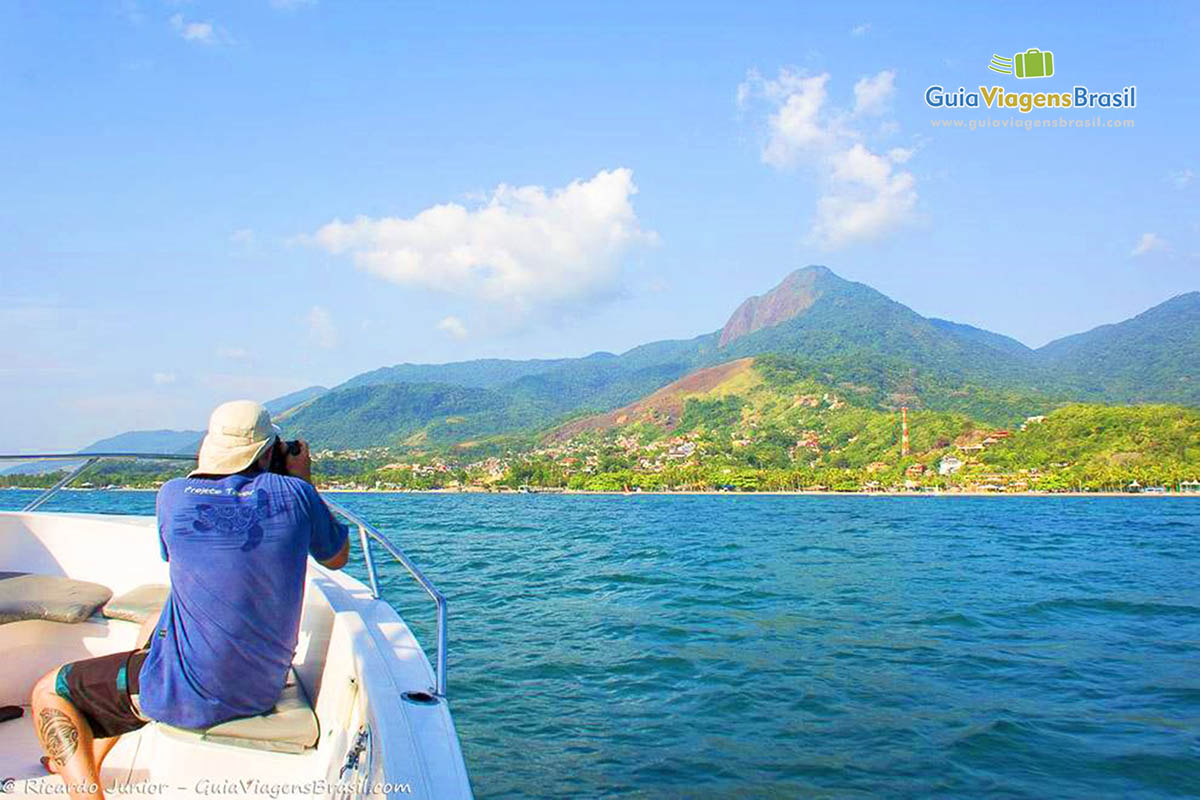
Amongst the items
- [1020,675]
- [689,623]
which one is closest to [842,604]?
[689,623]

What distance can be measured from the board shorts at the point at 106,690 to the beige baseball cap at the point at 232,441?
69 cm

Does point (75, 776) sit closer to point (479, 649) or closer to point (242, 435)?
point (242, 435)

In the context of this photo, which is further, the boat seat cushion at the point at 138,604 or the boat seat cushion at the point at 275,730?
the boat seat cushion at the point at 138,604

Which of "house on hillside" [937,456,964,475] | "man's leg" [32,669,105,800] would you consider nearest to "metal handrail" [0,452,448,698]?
"man's leg" [32,669,105,800]

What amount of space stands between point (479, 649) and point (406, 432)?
18181 centimetres

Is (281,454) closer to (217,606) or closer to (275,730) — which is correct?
(217,606)

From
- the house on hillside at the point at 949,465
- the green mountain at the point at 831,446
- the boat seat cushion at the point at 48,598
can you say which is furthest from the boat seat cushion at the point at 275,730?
the house on hillside at the point at 949,465

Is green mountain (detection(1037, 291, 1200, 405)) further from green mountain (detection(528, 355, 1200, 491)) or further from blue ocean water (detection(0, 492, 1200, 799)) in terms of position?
blue ocean water (detection(0, 492, 1200, 799))

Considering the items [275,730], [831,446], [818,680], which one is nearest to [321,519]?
[275,730]

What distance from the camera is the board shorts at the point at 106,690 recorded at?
265 centimetres

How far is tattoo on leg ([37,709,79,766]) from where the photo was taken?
2.69 m

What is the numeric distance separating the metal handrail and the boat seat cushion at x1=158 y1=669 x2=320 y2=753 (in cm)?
48

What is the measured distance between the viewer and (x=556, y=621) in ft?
32.1

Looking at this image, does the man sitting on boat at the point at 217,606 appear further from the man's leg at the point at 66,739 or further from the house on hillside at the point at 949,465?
the house on hillside at the point at 949,465
